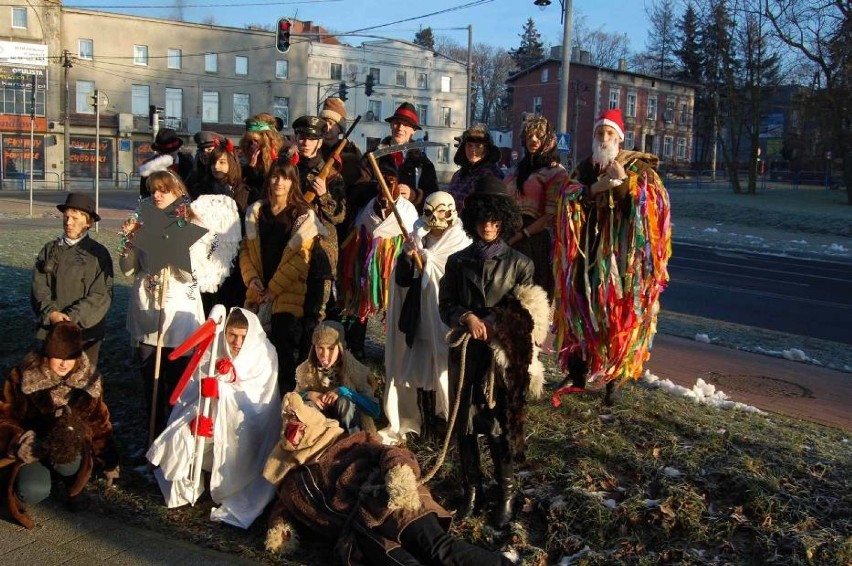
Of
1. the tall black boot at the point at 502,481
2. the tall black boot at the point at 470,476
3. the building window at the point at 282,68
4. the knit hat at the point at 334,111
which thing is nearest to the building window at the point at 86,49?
the building window at the point at 282,68

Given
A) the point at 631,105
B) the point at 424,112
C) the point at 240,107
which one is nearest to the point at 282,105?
the point at 240,107

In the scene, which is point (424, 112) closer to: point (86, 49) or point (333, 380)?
point (86, 49)

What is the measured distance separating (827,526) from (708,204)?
31227 mm

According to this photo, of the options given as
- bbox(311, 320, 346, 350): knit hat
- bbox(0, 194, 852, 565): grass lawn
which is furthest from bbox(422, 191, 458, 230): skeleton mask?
bbox(0, 194, 852, 565): grass lawn

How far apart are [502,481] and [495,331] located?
0.81 metres

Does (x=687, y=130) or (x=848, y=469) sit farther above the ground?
(x=687, y=130)

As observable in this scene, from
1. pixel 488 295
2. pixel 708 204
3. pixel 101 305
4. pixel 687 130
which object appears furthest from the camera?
pixel 687 130

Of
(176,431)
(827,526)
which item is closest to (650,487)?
(827,526)

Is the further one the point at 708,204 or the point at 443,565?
the point at 708,204

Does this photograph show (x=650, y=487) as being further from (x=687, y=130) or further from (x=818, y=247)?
(x=687, y=130)

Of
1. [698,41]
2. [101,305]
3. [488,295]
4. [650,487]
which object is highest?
[698,41]

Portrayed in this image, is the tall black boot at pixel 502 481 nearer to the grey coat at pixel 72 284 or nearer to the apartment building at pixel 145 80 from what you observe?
the grey coat at pixel 72 284

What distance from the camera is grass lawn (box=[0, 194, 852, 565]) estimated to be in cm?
382

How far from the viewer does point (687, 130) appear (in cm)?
6662
